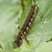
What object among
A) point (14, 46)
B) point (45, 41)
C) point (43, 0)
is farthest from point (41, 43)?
point (43, 0)

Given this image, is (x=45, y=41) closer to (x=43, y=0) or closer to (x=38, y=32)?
(x=38, y=32)

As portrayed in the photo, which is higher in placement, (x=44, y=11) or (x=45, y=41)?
(x=44, y=11)

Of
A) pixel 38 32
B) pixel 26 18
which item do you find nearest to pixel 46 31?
pixel 38 32

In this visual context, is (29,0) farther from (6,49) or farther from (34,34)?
(6,49)

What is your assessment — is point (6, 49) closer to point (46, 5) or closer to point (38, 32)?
point (38, 32)

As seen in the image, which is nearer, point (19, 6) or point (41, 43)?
point (41, 43)

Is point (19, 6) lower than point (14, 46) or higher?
higher

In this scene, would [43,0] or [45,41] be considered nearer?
[45,41]
